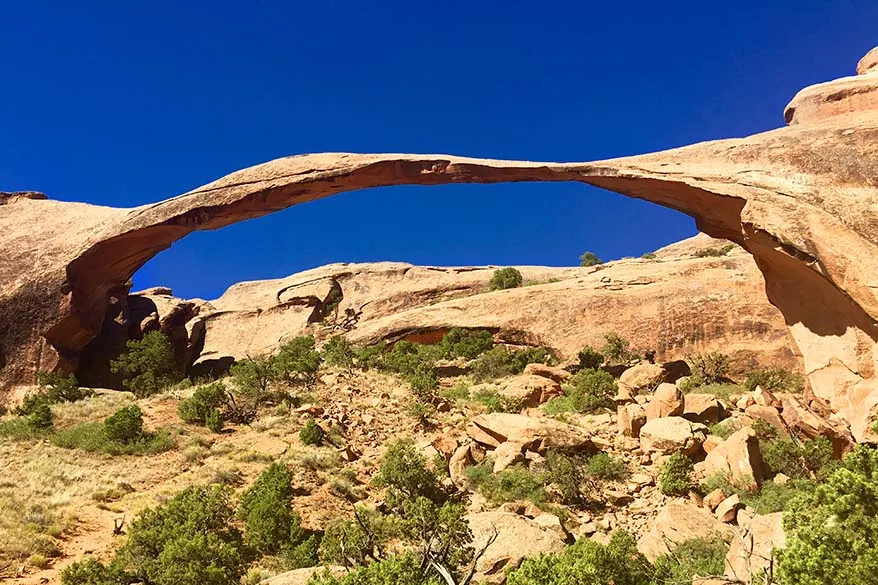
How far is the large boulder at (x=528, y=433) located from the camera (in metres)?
11.9

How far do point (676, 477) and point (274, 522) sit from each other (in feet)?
24.5

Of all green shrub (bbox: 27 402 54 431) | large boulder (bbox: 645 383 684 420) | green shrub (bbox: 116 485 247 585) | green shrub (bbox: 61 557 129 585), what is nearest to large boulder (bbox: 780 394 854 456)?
large boulder (bbox: 645 383 684 420)

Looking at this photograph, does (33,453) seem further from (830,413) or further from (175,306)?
(830,413)

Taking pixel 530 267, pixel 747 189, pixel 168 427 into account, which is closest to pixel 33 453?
pixel 168 427

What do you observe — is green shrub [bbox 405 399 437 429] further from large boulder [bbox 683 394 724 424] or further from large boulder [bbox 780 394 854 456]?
large boulder [bbox 780 394 854 456]

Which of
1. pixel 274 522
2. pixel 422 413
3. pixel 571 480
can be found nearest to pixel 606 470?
pixel 571 480

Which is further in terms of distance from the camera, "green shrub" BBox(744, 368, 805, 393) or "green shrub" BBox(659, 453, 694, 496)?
"green shrub" BBox(744, 368, 805, 393)

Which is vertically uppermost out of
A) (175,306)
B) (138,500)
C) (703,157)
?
(703,157)

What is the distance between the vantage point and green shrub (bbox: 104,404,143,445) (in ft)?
42.5

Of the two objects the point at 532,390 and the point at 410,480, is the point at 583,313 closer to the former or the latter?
the point at 532,390

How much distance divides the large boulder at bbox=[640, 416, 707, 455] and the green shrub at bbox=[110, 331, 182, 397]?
1698 centimetres

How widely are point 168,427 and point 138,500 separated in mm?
3931

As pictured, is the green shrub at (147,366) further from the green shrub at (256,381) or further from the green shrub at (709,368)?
the green shrub at (709,368)

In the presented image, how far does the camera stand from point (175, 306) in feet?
91.6
